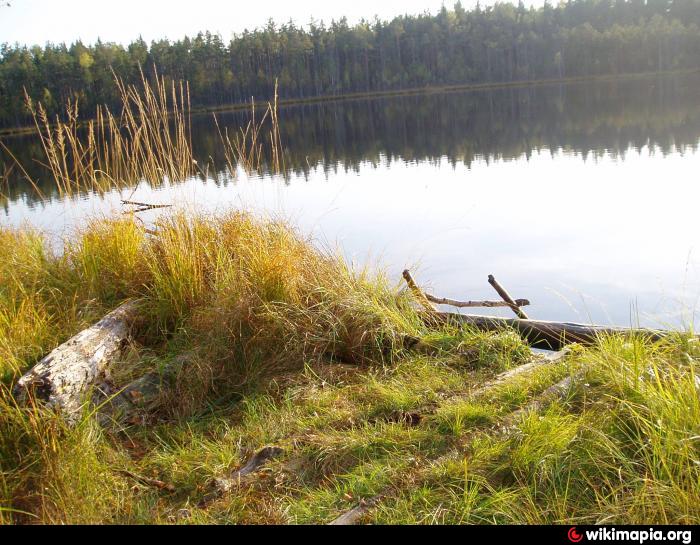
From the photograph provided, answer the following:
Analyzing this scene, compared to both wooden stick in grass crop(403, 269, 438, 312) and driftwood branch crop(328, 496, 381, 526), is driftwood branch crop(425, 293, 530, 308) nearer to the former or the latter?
wooden stick in grass crop(403, 269, 438, 312)

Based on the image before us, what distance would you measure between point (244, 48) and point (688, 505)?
242ft

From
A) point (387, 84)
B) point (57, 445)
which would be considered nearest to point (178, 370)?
point (57, 445)

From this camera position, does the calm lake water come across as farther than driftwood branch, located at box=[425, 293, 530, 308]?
Yes

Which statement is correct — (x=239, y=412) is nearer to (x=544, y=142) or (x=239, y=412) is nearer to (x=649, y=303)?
(x=649, y=303)

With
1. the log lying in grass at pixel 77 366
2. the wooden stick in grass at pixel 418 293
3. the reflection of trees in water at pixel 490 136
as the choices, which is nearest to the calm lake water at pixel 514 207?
the reflection of trees in water at pixel 490 136

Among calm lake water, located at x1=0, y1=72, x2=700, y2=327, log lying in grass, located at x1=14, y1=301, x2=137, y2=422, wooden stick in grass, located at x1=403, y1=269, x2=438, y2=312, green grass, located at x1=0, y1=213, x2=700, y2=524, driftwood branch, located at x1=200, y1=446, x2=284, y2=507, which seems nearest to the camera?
green grass, located at x1=0, y1=213, x2=700, y2=524

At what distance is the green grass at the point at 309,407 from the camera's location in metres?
2.35

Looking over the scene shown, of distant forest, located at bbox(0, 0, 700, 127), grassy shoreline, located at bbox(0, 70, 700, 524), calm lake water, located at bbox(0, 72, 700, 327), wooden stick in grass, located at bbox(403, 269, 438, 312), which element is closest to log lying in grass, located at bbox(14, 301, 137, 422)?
grassy shoreline, located at bbox(0, 70, 700, 524)

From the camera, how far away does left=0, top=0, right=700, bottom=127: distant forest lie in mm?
59406

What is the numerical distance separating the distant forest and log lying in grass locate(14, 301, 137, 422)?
5188 cm

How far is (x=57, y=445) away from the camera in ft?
Result: 8.58

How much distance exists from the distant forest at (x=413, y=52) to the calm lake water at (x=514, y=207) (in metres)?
40.7
